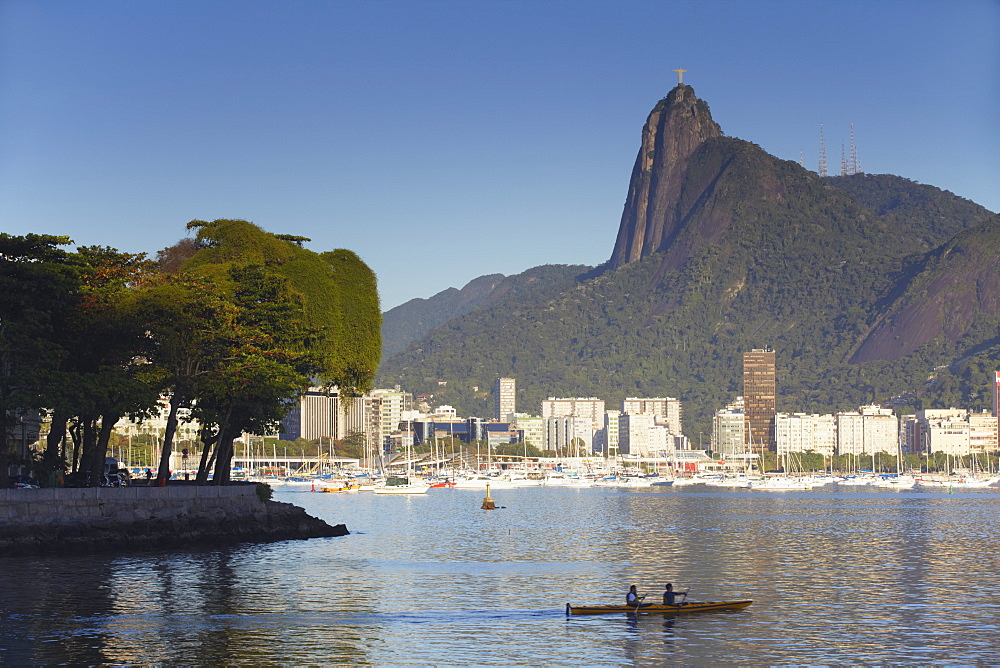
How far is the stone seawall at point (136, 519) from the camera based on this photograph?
62.0m

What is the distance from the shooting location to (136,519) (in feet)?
224

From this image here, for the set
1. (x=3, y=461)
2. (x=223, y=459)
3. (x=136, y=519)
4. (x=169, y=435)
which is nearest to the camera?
(x=3, y=461)

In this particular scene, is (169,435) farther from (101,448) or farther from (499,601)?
(499,601)

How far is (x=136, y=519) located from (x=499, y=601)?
25.9 metres

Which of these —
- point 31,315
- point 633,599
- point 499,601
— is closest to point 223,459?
point 31,315

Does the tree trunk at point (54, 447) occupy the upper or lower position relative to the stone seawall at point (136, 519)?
upper

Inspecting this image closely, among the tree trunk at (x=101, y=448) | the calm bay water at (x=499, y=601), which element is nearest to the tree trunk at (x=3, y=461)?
the calm bay water at (x=499, y=601)

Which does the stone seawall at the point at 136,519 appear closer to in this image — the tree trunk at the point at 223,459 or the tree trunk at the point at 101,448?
the tree trunk at the point at 223,459

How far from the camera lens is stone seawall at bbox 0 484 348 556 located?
62.0 meters

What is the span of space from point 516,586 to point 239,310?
2641cm

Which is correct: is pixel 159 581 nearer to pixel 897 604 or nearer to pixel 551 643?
pixel 551 643

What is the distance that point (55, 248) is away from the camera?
67.5 metres

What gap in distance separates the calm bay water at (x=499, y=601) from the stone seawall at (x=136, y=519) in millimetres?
2016

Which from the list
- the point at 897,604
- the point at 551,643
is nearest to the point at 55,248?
the point at 551,643
